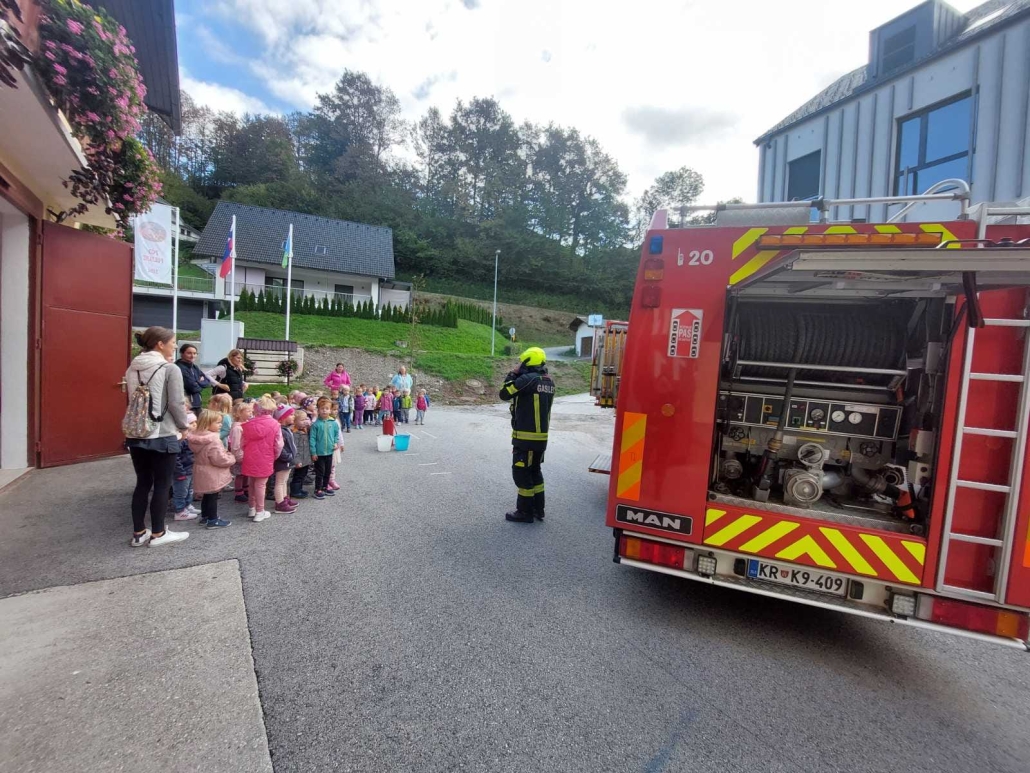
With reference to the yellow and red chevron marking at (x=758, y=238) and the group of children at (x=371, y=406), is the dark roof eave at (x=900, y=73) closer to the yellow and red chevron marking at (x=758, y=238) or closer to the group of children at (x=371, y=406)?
the yellow and red chevron marking at (x=758, y=238)

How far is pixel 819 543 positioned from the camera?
2.92m

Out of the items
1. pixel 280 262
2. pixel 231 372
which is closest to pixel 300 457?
pixel 231 372

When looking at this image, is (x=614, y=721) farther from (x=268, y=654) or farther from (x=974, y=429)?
(x=974, y=429)

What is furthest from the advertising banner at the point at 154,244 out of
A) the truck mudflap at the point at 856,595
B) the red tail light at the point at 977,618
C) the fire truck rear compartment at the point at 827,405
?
the red tail light at the point at 977,618

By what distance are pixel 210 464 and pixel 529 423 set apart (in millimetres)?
3204

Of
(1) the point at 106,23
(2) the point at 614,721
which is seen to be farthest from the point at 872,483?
(1) the point at 106,23

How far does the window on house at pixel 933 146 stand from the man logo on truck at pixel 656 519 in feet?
26.4

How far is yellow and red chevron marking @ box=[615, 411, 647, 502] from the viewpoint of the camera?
332cm

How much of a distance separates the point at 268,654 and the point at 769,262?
377 cm

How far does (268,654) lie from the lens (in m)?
2.75

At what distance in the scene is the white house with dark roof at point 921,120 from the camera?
6.81 metres

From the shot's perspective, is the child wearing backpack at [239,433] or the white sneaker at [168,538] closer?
the white sneaker at [168,538]

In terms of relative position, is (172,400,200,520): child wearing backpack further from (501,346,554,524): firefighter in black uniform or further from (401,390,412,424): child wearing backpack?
(401,390,412,424): child wearing backpack

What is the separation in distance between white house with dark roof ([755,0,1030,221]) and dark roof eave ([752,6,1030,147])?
2 centimetres
